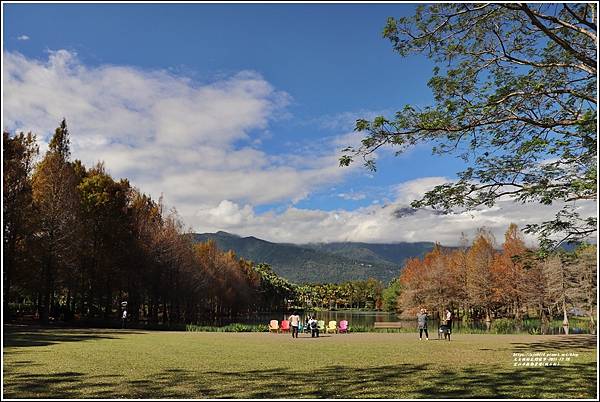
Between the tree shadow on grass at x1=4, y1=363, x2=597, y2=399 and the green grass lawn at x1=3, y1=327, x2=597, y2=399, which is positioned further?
the green grass lawn at x1=3, y1=327, x2=597, y2=399

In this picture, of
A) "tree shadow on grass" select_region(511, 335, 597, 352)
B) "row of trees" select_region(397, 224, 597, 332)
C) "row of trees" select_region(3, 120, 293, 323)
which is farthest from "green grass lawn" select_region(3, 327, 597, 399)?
"row of trees" select_region(397, 224, 597, 332)

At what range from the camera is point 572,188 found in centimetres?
1008

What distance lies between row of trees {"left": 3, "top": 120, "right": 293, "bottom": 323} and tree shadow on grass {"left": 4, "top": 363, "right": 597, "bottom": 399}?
1967cm

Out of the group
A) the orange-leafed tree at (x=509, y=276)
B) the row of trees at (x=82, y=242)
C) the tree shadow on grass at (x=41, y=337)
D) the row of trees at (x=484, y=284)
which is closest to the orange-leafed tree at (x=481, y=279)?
the row of trees at (x=484, y=284)

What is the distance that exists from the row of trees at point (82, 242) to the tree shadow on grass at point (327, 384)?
64.5 feet

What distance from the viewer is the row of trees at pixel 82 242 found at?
2998 cm

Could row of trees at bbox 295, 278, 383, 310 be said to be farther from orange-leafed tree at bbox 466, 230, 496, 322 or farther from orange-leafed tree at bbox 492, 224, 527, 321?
orange-leafed tree at bbox 492, 224, 527, 321

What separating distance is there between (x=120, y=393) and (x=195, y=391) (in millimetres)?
1352

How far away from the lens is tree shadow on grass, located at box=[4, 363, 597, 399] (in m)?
8.60

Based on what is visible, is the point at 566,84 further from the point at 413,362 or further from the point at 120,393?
the point at 120,393

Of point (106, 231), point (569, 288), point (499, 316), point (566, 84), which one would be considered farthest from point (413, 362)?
point (499, 316)

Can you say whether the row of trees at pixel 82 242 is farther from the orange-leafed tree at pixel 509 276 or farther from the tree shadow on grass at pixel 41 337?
the orange-leafed tree at pixel 509 276

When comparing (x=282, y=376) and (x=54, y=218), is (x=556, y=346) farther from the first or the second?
(x=54, y=218)

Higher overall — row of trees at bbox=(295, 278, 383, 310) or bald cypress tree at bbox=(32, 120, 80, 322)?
bald cypress tree at bbox=(32, 120, 80, 322)
